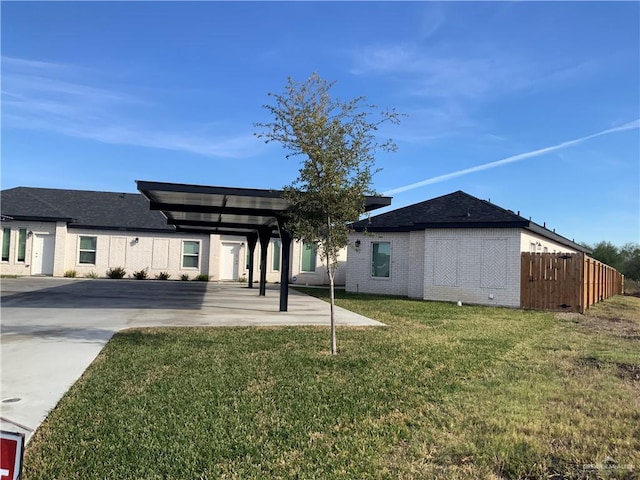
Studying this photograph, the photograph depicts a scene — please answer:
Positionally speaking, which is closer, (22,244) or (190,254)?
(22,244)

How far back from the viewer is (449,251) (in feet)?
62.7

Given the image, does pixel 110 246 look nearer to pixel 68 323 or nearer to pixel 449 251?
pixel 449 251

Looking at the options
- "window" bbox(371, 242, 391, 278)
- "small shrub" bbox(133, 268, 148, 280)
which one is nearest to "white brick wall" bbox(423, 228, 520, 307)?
"window" bbox(371, 242, 391, 278)

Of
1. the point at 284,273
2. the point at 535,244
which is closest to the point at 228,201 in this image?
the point at 284,273

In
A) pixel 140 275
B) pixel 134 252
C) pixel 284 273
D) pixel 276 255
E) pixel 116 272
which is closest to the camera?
pixel 284 273

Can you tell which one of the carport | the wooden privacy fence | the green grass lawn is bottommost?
the green grass lawn

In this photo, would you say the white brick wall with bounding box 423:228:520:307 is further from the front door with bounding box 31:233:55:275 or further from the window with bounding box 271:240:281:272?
the front door with bounding box 31:233:55:275

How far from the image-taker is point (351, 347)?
8.46m

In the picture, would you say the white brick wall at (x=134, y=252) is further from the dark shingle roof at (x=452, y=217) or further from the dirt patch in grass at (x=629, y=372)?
the dirt patch in grass at (x=629, y=372)

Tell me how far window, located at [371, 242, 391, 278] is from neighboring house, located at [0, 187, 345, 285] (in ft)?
19.8

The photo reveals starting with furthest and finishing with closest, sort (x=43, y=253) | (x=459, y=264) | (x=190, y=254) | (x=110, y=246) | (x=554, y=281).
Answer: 1. (x=190, y=254)
2. (x=110, y=246)
3. (x=43, y=253)
4. (x=459, y=264)
5. (x=554, y=281)

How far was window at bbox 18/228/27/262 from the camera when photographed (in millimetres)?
28188

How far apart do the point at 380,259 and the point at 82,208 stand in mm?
A: 19374

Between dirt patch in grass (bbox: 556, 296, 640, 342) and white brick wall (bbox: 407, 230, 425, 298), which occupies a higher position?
white brick wall (bbox: 407, 230, 425, 298)
